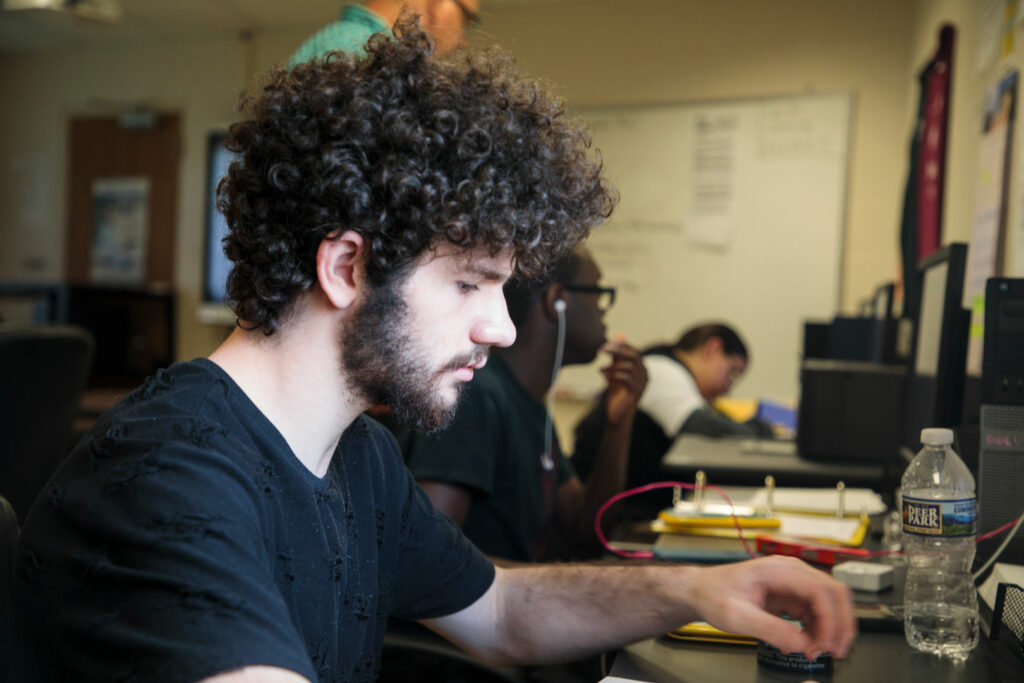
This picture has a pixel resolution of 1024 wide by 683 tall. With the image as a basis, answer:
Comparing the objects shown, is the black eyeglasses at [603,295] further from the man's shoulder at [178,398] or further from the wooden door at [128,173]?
the wooden door at [128,173]

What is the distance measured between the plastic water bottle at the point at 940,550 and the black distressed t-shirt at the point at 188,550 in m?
0.60

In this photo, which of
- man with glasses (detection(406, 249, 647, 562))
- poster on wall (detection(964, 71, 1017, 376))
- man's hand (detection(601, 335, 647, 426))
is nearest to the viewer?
man with glasses (detection(406, 249, 647, 562))

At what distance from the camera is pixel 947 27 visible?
2732 millimetres

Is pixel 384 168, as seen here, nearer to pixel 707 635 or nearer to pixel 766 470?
pixel 707 635

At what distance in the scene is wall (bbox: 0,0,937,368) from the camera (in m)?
3.87

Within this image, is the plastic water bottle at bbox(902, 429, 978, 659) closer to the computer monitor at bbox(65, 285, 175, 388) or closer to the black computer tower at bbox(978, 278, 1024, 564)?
the black computer tower at bbox(978, 278, 1024, 564)

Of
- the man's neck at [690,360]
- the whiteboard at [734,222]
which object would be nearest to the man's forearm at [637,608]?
the man's neck at [690,360]

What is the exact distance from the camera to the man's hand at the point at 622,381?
1.87 metres

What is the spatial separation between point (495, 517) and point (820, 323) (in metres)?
2.08

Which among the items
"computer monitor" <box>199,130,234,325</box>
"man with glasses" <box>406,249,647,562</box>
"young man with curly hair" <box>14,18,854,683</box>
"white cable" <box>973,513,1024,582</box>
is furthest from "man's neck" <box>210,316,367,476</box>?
"computer monitor" <box>199,130,234,325</box>

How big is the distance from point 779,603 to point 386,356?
18.7 inches

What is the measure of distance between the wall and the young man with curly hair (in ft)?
9.87

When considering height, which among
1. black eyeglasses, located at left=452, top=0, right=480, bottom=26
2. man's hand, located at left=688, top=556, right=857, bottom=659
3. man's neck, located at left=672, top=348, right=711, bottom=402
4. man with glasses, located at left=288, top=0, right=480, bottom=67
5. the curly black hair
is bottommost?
man's hand, located at left=688, top=556, right=857, bottom=659

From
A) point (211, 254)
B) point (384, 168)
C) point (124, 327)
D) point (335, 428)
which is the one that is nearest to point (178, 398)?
point (335, 428)
